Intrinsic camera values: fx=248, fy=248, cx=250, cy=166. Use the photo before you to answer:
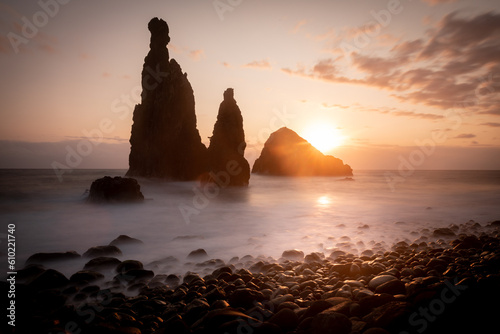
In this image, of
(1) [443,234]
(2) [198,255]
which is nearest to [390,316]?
(2) [198,255]

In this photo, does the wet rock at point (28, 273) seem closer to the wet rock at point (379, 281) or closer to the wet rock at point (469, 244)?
the wet rock at point (379, 281)

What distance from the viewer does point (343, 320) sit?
2.94 metres

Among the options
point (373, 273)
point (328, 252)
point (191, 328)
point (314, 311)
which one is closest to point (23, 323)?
point (191, 328)

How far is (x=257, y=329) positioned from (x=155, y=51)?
176 feet

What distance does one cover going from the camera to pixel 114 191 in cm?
1695

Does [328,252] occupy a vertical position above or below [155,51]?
below

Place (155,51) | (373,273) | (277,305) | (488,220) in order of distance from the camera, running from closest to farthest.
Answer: (277,305), (373,273), (488,220), (155,51)

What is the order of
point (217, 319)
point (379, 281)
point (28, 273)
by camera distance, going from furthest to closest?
point (28, 273) → point (379, 281) → point (217, 319)

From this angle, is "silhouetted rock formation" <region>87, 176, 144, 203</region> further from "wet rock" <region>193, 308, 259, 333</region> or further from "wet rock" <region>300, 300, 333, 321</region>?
"wet rock" <region>300, 300, 333, 321</region>

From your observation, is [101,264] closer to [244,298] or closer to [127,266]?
[127,266]

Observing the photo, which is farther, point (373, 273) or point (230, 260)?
point (230, 260)

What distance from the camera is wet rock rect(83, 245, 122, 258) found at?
23.3 ft

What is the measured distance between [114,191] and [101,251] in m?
10.9

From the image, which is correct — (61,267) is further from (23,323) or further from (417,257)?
(417,257)
